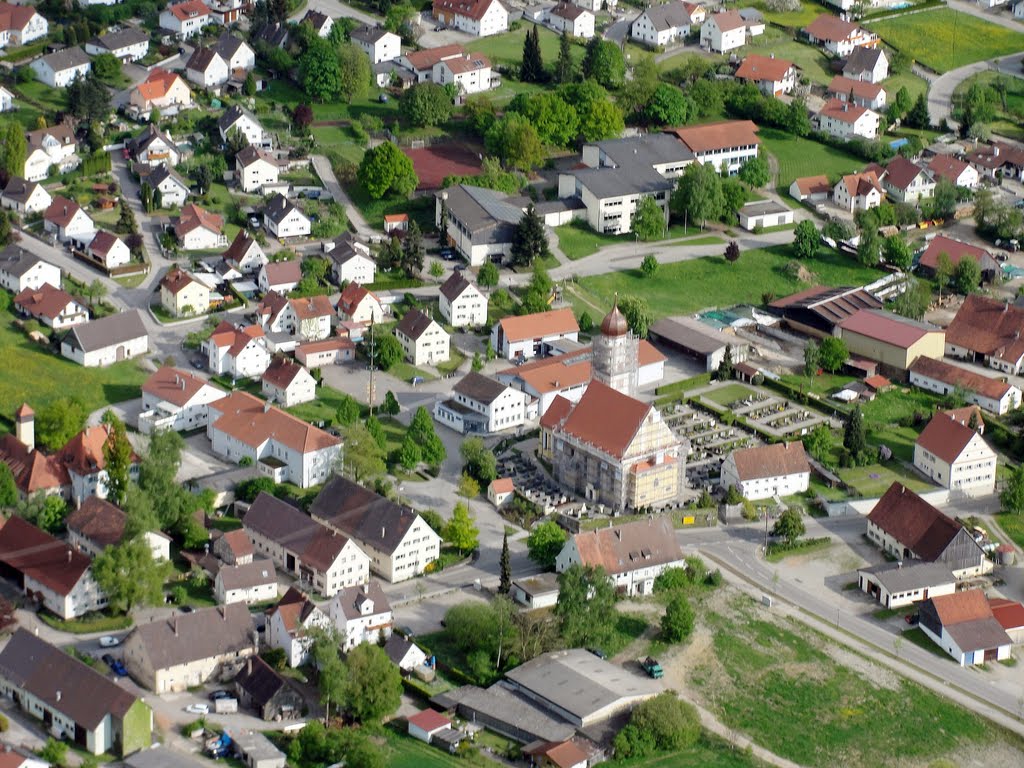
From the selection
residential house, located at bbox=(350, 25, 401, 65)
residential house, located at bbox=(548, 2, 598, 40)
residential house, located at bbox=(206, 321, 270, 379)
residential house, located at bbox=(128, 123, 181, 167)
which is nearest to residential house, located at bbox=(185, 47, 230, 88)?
residential house, located at bbox=(350, 25, 401, 65)

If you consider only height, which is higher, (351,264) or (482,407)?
(351,264)

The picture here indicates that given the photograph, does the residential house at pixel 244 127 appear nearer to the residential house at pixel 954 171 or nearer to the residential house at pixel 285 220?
the residential house at pixel 285 220

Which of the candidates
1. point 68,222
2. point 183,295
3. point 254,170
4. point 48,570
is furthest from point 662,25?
point 48,570

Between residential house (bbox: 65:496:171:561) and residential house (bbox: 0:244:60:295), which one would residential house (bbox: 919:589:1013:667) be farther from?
residential house (bbox: 0:244:60:295)

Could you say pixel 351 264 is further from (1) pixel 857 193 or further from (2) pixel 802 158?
(2) pixel 802 158

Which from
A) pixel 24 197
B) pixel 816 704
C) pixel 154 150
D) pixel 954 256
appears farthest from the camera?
pixel 154 150

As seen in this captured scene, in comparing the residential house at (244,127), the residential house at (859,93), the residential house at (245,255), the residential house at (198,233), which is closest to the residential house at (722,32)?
the residential house at (859,93)

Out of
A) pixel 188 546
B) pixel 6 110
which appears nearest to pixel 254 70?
pixel 6 110
